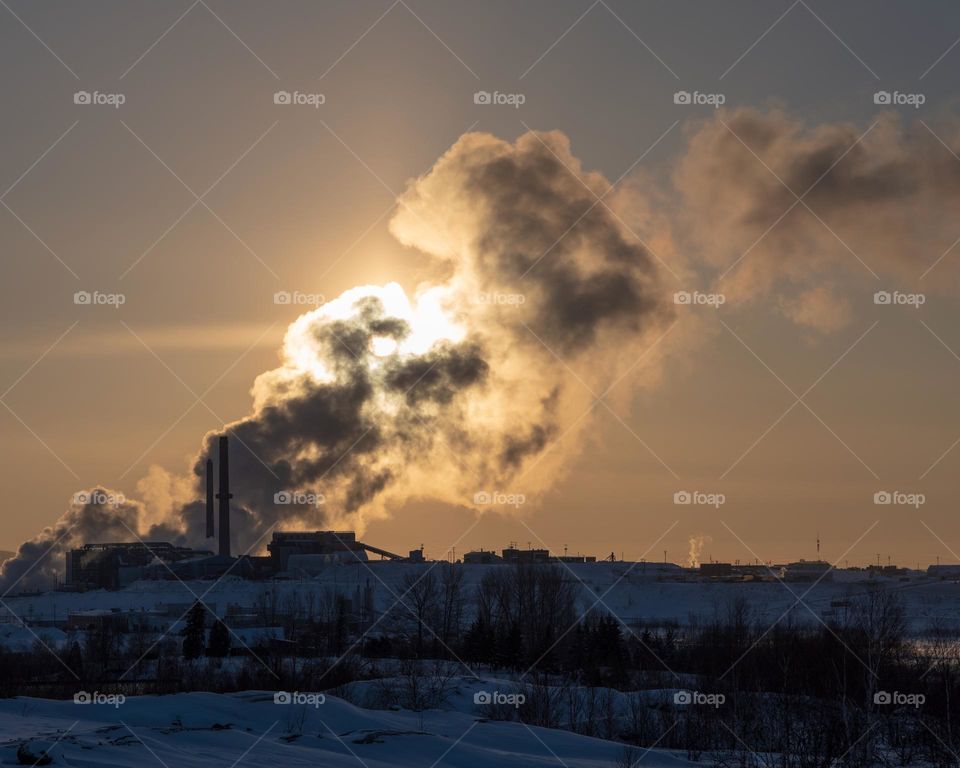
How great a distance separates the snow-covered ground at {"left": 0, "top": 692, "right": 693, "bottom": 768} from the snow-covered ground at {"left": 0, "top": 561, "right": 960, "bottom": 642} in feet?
230

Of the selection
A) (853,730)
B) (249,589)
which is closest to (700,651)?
(853,730)

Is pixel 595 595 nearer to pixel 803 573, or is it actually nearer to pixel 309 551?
pixel 309 551

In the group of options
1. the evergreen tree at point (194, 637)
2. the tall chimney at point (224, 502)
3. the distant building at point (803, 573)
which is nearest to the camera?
the evergreen tree at point (194, 637)

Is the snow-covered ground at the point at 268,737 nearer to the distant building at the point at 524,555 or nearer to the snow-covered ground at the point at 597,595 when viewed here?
the snow-covered ground at the point at 597,595

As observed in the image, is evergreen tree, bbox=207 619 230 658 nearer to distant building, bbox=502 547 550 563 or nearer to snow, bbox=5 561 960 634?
snow, bbox=5 561 960 634

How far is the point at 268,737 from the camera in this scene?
27.9m

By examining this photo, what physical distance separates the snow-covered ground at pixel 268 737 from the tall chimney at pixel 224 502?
251ft

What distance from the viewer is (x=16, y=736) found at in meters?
23.2

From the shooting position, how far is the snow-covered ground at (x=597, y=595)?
120 m

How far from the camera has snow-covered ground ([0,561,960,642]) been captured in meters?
120

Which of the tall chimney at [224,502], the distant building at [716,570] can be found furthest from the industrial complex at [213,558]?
the distant building at [716,570]

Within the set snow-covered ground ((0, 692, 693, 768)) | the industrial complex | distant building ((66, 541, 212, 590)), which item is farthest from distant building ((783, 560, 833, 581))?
snow-covered ground ((0, 692, 693, 768))

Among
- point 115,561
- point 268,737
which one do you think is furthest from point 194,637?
point 115,561

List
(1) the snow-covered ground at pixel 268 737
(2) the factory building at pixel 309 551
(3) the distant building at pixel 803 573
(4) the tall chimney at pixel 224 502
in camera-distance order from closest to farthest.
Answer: (1) the snow-covered ground at pixel 268 737 → (4) the tall chimney at pixel 224 502 → (2) the factory building at pixel 309 551 → (3) the distant building at pixel 803 573
